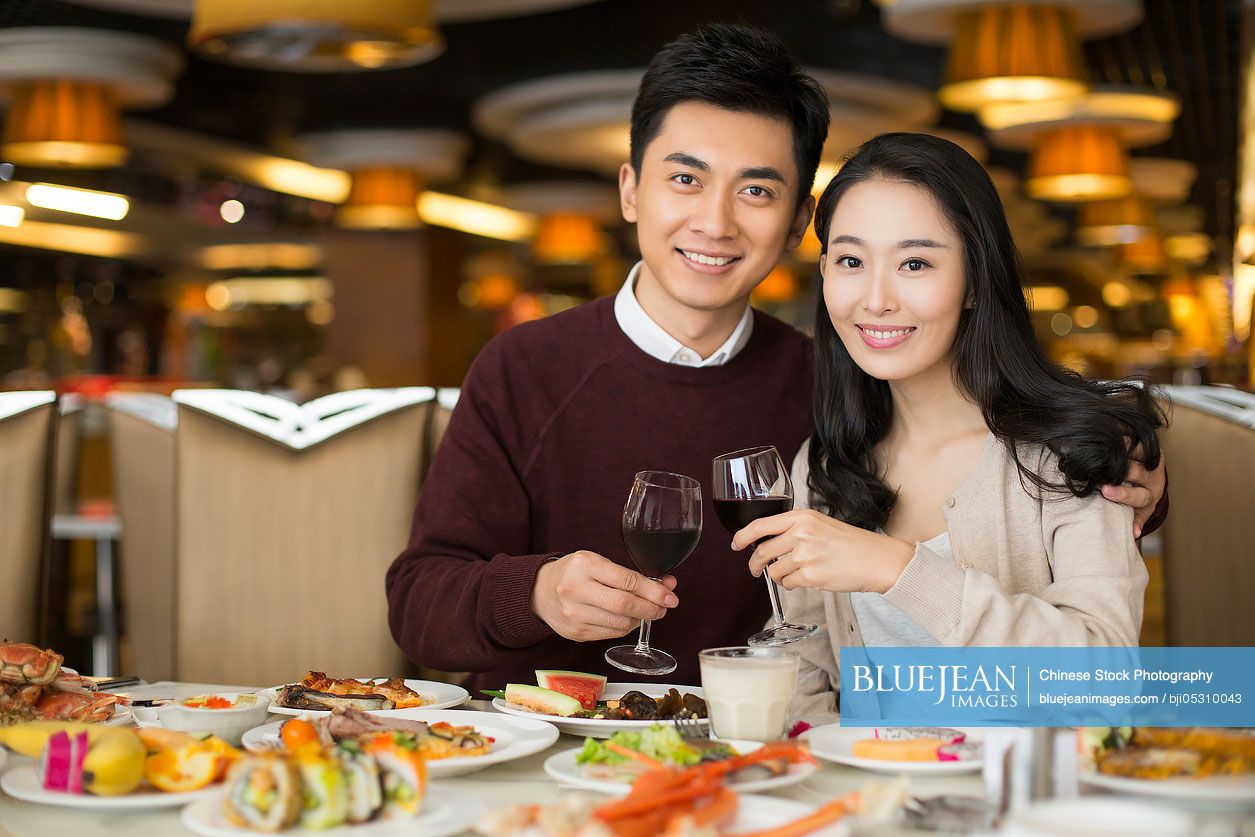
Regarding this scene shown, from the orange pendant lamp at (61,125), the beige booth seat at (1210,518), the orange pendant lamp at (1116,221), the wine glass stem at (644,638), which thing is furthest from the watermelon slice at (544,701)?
the orange pendant lamp at (1116,221)

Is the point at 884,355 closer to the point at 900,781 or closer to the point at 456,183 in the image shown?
the point at 900,781

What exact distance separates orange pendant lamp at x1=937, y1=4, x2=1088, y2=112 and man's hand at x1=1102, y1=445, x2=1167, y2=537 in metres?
4.48

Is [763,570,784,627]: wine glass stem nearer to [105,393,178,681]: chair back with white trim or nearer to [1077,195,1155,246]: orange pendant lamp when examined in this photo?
[105,393,178,681]: chair back with white trim

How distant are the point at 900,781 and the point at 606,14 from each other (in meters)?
7.29

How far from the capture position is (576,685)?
1.60 metres

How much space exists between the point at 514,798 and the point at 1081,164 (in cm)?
823

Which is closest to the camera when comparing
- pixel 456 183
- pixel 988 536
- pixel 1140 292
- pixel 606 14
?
pixel 988 536

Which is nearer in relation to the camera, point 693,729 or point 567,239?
point 693,729

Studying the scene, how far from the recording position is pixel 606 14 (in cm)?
789

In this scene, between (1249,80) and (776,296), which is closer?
(1249,80)

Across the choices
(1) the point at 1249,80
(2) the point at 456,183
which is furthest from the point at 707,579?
(2) the point at 456,183

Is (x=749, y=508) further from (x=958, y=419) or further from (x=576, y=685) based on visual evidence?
(x=958, y=419)

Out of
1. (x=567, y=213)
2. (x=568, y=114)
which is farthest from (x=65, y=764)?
(x=567, y=213)

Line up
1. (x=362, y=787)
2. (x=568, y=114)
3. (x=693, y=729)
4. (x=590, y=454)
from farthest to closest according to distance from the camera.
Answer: (x=568, y=114) < (x=590, y=454) < (x=693, y=729) < (x=362, y=787)
